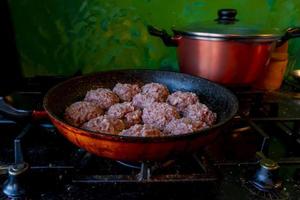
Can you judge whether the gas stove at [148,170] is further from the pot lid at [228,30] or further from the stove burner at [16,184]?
the pot lid at [228,30]

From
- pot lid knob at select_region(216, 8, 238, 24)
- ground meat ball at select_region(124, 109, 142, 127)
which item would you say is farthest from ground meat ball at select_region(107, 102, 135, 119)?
pot lid knob at select_region(216, 8, 238, 24)

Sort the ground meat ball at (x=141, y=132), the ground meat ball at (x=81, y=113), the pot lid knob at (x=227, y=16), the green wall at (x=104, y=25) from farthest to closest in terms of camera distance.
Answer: the green wall at (x=104, y=25), the pot lid knob at (x=227, y=16), the ground meat ball at (x=81, y=113), the ground meat ball at (x=141, y=132)

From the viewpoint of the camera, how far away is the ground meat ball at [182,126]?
2.46ft

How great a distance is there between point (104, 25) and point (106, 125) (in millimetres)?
608

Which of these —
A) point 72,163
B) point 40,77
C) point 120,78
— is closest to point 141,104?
point 120,78

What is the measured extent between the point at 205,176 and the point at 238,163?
10 cm

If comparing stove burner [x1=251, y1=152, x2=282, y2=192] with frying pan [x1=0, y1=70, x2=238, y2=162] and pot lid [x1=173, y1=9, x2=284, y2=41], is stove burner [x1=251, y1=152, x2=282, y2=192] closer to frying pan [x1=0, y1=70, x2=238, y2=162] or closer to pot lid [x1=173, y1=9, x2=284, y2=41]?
frying pan [x1=0, y1=70, x2=238, y2=162]

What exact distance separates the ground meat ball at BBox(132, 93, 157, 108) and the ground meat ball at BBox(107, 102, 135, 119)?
1.7 inches

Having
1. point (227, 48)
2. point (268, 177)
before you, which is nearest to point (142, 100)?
point (227, 48)

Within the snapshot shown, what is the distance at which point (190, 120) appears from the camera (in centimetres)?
80

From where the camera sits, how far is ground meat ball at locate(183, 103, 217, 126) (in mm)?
828

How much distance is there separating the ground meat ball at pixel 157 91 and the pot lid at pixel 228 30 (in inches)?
7.5

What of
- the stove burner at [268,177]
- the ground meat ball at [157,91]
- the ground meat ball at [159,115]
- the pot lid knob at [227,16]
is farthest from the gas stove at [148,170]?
the pot lid knob at [227,16]

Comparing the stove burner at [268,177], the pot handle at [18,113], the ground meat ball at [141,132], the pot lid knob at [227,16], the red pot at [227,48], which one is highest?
the pot lid knob at [227,16]
